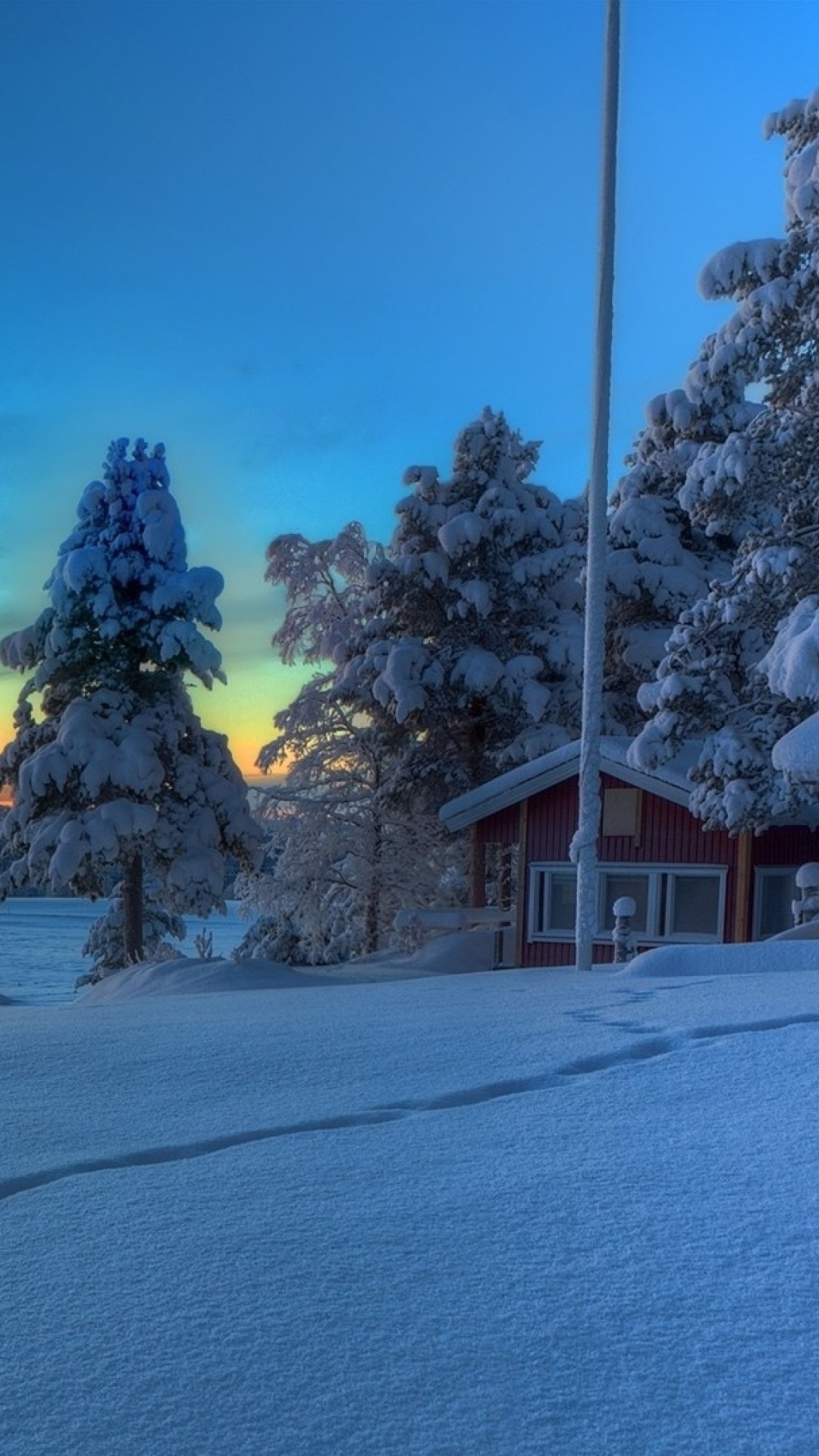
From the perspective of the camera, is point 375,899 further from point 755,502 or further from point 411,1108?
point 411,1108

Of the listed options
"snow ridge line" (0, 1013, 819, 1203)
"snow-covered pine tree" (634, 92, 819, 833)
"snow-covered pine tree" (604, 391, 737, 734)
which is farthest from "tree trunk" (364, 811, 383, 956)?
"snow ridge line" (0, 1013, 819, 1203)

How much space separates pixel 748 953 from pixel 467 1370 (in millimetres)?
10112

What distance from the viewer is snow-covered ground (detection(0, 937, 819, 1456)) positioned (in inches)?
112

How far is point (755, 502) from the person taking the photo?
17547 mm

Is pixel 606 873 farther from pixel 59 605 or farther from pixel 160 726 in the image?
pixel 59 605

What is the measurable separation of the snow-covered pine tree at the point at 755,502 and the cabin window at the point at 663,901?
412 cm

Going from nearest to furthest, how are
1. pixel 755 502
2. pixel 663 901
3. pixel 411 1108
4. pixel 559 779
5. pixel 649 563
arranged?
pixel 411 1108 → pixel 755 502 → pixel 663 901 → pixel 559 779 → pixel 649 563

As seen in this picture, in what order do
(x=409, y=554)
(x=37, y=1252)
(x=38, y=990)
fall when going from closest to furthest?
(x=37, y=1252) < (x=409, y=554) < (x=38, y=990)

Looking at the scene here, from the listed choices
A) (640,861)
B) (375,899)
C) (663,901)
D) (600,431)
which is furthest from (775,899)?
(600,431)

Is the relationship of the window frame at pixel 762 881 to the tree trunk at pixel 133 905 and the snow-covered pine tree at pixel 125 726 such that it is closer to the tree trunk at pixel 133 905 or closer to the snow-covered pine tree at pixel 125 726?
the snow-covered pine tree at pixel 125 726

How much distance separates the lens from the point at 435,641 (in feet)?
96.4

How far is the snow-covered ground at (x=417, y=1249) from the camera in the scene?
9.32ft

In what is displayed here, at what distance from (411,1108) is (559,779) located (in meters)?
17.5

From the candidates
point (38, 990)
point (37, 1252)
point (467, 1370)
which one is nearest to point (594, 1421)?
point (467, 1370)
